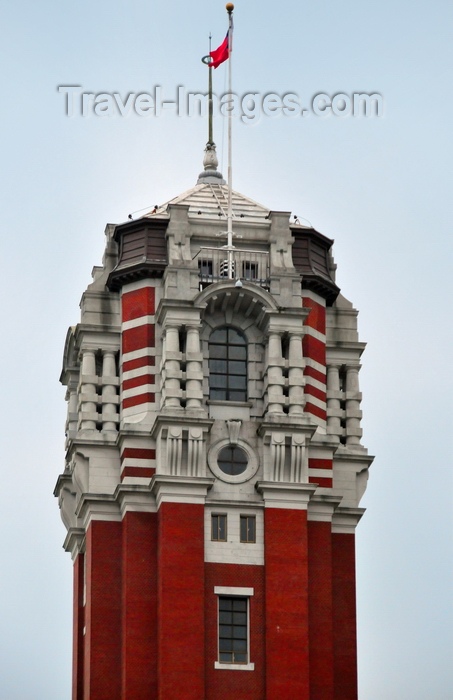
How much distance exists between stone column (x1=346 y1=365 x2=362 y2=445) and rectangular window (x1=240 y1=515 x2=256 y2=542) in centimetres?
654

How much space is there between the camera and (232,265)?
87.7 meters

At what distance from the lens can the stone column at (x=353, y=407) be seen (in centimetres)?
8956

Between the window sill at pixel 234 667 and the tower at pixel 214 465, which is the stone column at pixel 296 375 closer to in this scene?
the tower at pixel 214 465

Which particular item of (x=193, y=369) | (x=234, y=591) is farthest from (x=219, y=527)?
(x=193, y=369)

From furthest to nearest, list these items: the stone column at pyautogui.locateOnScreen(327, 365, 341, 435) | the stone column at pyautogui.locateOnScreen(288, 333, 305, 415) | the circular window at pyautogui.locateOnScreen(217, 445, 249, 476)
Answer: the stone column at pyautogui.locateOnScreen(327, 365, 341, 435) < the stone column at pyautogui.locateOnScreen(288, 333, 305, 415) < the circular window at pyautogui.locateOnScreen(217, 445, 249, 476)

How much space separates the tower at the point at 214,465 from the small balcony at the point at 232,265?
0.07m

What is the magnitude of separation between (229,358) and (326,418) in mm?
4610

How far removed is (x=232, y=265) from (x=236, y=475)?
26.6ft

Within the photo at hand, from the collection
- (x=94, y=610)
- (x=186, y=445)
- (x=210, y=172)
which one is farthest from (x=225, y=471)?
(x=210, y=172)

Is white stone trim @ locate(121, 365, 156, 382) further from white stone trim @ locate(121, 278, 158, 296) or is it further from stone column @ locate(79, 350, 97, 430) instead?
white stone trim @ locate(121, 278, 158, 296)

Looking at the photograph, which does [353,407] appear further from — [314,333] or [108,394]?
[108,394]

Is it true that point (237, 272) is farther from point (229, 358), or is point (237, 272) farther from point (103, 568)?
point (103, 568)

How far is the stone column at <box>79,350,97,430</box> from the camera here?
287ft

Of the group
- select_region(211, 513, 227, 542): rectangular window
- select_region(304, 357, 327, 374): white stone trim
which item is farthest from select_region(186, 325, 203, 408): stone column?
select_region(304, 357, 327, 374): white stone trim
